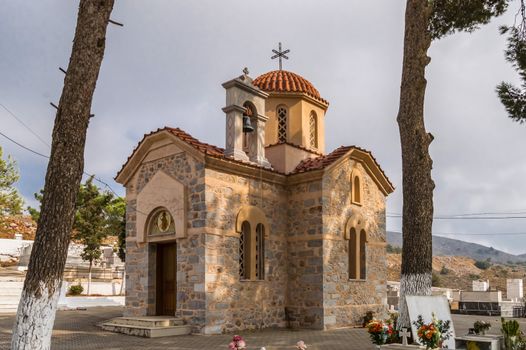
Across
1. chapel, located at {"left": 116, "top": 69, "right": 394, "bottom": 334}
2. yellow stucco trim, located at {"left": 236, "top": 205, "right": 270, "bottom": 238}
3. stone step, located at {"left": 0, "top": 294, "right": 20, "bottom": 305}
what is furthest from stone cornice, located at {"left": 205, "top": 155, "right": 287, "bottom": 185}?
stone step, located at {"left": 0, "top": 294, "right": 20, "bottom": 305}

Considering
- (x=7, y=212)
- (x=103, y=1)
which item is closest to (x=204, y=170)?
(x=103, y=1)

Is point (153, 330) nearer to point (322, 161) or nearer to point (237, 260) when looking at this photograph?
point (237, 260)

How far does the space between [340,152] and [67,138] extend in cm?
986

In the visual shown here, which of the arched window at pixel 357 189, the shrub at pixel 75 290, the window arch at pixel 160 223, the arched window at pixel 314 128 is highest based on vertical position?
the arched window at pixel 314 128

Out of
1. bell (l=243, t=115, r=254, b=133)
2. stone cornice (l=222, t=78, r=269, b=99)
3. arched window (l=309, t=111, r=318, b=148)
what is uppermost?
stone cornice (l=222, t=78, r=269, b=99)

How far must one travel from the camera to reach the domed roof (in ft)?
55.4

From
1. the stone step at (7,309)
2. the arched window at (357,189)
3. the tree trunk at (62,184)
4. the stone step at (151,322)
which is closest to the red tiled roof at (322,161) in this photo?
the arched window at (357,189)

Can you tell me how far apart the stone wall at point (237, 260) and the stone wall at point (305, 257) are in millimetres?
261

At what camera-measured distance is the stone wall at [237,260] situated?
12.5 meters

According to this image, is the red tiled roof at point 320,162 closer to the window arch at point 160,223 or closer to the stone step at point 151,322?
the window arch at point 160,223

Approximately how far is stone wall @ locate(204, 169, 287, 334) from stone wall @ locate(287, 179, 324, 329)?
0.26 meters

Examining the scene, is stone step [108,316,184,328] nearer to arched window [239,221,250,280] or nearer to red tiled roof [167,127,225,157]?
arched window [239,221,250,280]

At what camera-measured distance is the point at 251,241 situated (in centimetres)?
1376

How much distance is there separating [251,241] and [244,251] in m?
0.32
